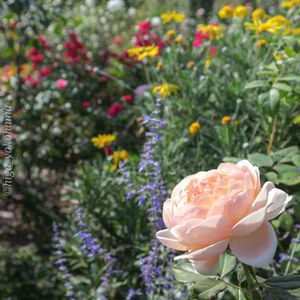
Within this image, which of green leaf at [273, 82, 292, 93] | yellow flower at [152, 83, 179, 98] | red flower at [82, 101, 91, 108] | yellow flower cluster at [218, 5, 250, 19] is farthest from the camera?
red flower at [82, 101, 91, 108]

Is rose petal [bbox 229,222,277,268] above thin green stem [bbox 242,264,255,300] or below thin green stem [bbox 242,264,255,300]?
above

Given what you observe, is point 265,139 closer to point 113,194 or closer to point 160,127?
point 160,127

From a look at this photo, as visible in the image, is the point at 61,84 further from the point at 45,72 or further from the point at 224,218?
the point at 224,218

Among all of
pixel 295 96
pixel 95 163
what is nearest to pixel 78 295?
pixel 95 163

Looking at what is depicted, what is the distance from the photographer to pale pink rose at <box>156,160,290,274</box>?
897 millimetres

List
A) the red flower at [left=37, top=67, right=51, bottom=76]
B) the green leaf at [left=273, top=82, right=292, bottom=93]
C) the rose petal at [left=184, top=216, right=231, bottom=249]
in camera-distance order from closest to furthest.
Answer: the rose petal at [left=184, top=216, right=231, bottom=249], the green leaf at [left=273, top=82, right=292, bottom=93], the red flower at [left=37, top=67, right=51, bottom=76]

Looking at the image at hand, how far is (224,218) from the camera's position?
2.94 ft

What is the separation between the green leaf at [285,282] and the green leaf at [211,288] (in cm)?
9

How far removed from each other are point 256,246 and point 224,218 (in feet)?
0.32

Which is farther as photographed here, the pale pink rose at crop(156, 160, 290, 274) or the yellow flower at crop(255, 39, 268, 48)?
the yellow flower at crop(255, 39, 268, 48)

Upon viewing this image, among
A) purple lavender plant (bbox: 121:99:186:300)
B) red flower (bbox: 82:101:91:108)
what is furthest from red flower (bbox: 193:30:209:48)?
purple lavender plant (bbox: 121:99:186:300)

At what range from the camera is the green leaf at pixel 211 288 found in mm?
1054

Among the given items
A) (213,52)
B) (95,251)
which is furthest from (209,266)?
(213,52)

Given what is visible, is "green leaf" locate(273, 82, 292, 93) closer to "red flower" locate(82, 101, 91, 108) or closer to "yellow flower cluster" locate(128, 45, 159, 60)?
"yellow flower cluster" locate(128, 45, 159, 60)
